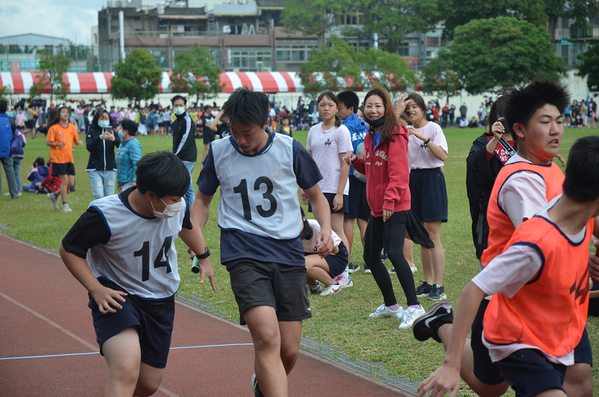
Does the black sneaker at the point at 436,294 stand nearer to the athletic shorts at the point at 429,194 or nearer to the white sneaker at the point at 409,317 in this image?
the athletic shorts at the point at 429,194

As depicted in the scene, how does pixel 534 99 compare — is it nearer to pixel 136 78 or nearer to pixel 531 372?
pixel 531 372

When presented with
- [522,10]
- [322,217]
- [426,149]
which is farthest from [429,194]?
[522,10]

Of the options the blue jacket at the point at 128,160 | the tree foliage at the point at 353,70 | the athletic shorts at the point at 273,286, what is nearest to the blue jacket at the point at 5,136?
the blue jacket at the point at 128,160

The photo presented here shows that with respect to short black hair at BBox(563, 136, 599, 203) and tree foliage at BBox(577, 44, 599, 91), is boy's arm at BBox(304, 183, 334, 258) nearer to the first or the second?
short black hair at BBox(563, 136, 599, 203)

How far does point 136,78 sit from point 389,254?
51532 mm

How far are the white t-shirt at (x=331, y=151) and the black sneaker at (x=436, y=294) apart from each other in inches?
61.9

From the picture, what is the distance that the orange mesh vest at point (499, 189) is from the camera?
10.5ft

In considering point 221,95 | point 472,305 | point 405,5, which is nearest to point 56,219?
point 472,305

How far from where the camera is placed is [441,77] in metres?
55.8

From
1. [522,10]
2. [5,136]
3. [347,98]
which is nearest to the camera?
[347,98]

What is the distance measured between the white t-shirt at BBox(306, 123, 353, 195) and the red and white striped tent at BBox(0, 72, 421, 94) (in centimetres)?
4685

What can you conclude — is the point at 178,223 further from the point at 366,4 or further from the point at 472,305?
the point at 366,4

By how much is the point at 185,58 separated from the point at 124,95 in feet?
21.9

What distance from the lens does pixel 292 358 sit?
3953mm
